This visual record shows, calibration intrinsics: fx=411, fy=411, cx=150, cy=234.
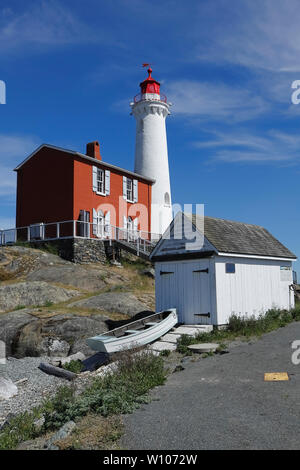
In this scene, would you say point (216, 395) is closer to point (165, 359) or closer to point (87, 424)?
point (87, 424)

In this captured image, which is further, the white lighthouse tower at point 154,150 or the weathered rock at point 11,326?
the white lighthouse tower at point 154,150

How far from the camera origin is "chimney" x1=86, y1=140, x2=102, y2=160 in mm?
31087

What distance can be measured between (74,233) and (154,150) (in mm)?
13251

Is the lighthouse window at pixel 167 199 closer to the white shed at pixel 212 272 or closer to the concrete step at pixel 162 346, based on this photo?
the white shed at pixel 212 272

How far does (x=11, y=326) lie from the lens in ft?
52.3

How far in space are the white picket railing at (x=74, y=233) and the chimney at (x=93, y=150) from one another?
5.70 m

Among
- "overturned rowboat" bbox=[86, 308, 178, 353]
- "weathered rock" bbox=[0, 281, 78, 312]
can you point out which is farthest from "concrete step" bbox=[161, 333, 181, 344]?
"weathered rock" bbox=[0, 281, 78, 312]

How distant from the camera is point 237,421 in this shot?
21.2 feet

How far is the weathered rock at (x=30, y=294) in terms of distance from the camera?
62.8 ft

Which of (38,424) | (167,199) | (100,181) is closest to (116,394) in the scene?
(38,424)

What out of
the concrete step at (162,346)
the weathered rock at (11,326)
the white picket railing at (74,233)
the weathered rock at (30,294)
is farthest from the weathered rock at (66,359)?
the white picket railing at (74,233)

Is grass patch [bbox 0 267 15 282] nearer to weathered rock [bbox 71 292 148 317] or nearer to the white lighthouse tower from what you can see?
weathered rock [bbox 71 292 148 317]

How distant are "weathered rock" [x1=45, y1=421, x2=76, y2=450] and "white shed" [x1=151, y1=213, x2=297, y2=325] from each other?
8409mm
